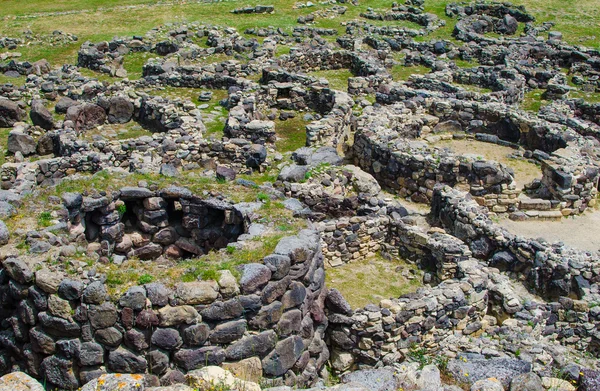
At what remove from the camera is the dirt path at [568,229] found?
76.6 feet

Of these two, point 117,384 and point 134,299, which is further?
point 134,299

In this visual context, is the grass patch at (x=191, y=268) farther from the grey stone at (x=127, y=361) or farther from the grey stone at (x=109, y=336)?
the grey stone at (x=127, y=361)

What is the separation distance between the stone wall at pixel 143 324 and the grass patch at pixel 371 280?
4.98 m

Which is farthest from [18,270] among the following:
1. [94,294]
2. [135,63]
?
[135,63]

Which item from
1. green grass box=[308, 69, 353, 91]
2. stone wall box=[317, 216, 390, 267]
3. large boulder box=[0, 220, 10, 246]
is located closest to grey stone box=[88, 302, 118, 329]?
large boulder box=[0, 220, 10, 246]

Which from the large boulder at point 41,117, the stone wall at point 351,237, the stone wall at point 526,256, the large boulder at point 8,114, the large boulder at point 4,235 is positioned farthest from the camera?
the large boulder at point 8,114

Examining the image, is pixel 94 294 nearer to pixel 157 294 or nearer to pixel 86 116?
pixel 157 294

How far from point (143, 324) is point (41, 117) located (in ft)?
68.2

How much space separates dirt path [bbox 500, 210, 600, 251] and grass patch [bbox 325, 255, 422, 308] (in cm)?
556

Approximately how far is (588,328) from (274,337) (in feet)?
29.4

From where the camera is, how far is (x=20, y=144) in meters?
28.5

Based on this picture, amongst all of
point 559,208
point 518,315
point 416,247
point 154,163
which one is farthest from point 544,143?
point 154,163

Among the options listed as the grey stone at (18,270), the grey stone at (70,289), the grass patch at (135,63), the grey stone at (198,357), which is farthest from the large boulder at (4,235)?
the grass patch at (135,63)

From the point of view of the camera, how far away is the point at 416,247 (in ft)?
68.2
